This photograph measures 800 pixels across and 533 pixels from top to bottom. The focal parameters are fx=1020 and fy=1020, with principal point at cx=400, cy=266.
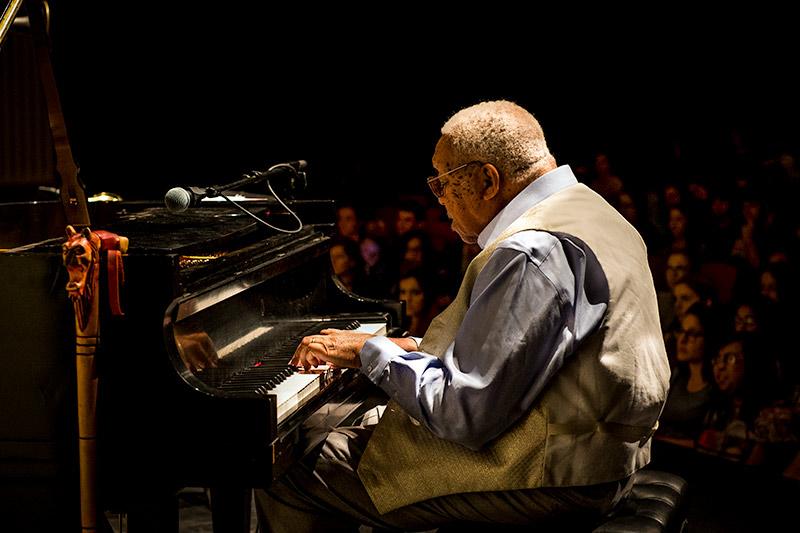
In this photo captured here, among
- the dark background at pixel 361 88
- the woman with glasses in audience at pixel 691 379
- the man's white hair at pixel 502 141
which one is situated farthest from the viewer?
the dark background at pixel 361 88

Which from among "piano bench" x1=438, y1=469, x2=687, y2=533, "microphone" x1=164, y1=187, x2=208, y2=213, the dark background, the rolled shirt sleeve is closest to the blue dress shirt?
the rolled shirt sleeve

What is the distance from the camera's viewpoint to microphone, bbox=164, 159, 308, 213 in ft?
8.22

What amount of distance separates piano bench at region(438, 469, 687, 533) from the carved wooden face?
39.4 inches

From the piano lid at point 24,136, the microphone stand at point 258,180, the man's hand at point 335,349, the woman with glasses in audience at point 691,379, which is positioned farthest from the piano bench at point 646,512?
the piano lid at point 24,136

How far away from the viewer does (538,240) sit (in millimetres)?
2158

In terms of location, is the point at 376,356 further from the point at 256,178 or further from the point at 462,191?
the point at 256,178

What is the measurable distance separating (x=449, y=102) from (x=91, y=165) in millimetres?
2308

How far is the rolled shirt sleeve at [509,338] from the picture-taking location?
83.1 inches

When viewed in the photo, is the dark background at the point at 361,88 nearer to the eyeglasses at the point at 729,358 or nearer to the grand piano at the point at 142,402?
the eyeglasses at the point at 729,358

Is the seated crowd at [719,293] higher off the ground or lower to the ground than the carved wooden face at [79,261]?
lower

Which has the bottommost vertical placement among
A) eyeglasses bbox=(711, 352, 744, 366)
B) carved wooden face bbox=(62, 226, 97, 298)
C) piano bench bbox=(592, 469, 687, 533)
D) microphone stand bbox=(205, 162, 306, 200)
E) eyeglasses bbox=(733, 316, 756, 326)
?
eyeglasses bbox=(711, 352, 744, 366)

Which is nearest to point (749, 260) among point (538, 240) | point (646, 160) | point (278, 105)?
point (646, 160)

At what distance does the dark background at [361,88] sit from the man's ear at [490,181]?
3189 mm

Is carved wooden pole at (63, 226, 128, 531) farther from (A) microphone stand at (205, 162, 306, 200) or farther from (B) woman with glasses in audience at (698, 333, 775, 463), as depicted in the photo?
(B) woman with glasses in audience at (698, 333, 775, 463)
